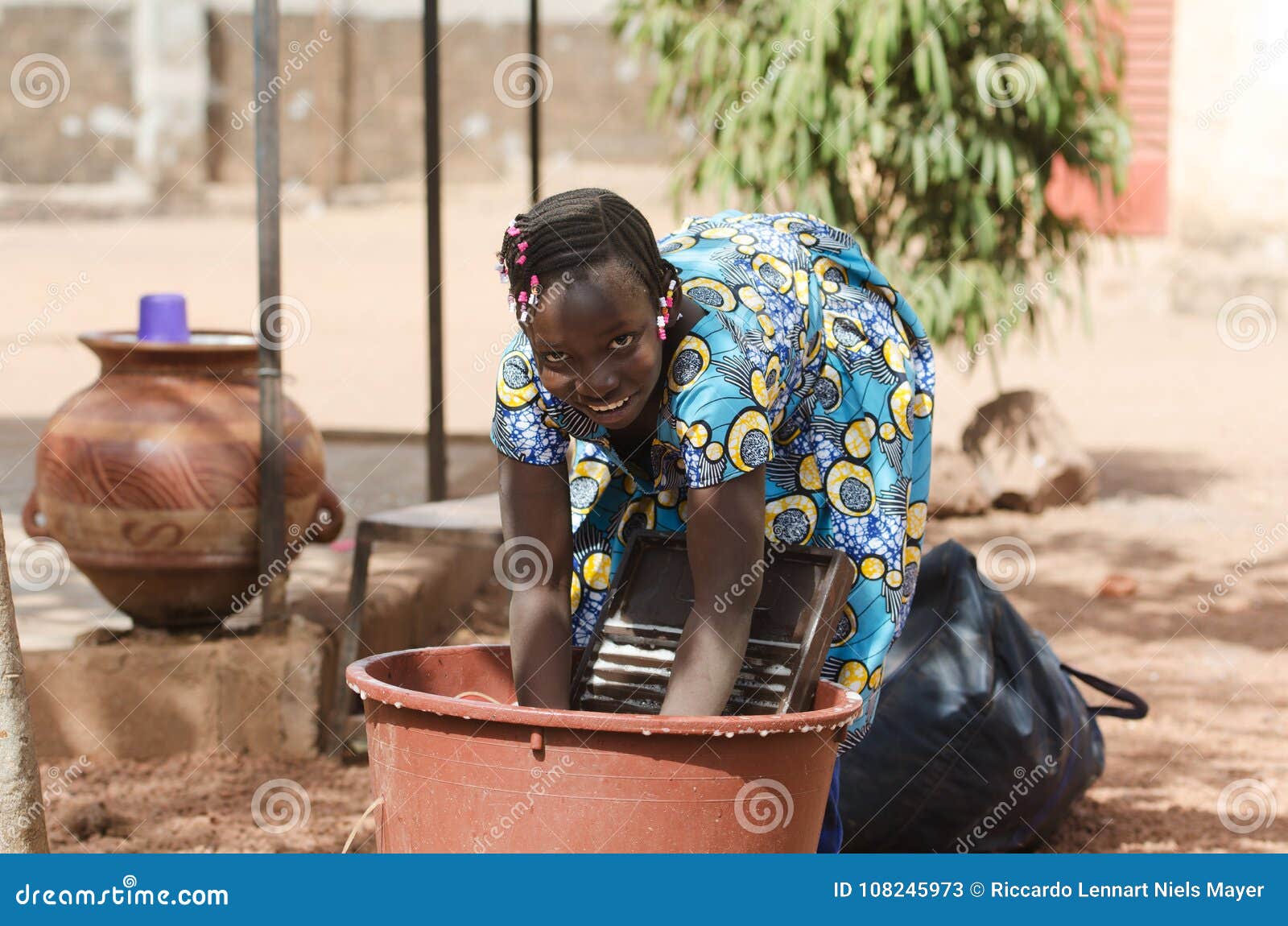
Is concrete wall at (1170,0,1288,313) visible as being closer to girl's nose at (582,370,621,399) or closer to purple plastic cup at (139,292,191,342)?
purple plastic cup at (139,292,191,342)

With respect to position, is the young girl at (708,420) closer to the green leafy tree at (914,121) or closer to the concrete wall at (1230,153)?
the green leafy tree at (914,121)

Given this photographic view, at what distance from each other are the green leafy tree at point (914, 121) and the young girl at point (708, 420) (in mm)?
3648

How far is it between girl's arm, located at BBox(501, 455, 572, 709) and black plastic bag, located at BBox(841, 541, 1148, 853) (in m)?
1.04

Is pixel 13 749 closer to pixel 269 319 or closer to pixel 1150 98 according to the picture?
pixel 269 319

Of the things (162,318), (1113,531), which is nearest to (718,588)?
(162,318)

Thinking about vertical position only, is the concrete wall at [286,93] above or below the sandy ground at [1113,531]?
above

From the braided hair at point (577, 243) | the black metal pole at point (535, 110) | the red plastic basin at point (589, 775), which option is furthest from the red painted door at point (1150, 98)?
the red plastic basin at point (589, 775)

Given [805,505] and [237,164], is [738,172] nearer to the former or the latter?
[805,505]

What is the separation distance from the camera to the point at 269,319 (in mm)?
3414

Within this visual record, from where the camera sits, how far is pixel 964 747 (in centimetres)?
295

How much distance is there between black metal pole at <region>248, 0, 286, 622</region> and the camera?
3.46 meters

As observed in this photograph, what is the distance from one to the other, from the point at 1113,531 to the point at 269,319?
13.7ft

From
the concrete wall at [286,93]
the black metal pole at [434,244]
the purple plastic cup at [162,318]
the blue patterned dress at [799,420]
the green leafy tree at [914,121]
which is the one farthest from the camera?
the concrete wall at [286,93]

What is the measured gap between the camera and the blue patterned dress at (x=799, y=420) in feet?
6.41
